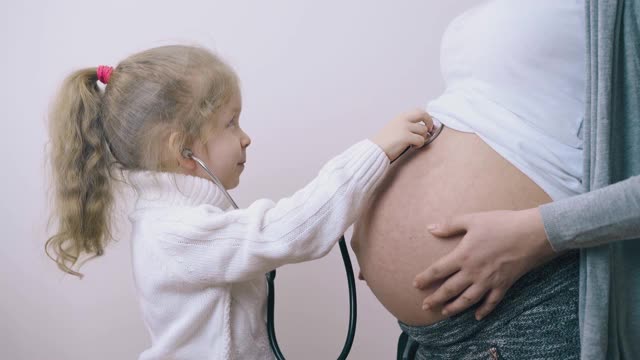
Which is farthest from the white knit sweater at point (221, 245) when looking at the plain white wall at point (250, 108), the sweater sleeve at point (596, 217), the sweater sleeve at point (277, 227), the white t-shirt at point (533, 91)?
the plain white wall at point (250, 108)

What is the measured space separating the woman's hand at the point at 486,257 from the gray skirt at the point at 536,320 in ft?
0.10

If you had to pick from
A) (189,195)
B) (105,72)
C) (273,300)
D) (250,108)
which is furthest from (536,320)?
(250,108)

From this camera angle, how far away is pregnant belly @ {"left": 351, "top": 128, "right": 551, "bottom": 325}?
97 cm

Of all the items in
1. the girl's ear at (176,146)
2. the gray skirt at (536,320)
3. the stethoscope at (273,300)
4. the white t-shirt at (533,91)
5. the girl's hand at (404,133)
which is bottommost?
the stethoscope at (273,300)

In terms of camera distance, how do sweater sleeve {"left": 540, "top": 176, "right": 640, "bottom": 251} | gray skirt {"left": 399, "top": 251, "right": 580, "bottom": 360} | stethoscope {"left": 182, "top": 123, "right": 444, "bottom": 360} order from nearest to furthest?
sweater sleeve {"left": 540, "top": 176, "right": 640, "bottom": 251} < gray skirt {"left": 399, "top": 251, "right": 580, "bottom": 360} < stethoscope {"left": 182, "top": 123, "right": 444, "bottom": 360}

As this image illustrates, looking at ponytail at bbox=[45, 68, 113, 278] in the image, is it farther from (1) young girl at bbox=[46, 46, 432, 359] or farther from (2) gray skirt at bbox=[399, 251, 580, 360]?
(2) gray skirt at bbox=[399, 251, 580, 360]

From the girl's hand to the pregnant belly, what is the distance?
27 millimetres

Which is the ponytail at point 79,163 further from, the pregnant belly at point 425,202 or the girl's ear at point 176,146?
the pregnant belly at point 425,202

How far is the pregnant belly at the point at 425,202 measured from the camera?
97cm

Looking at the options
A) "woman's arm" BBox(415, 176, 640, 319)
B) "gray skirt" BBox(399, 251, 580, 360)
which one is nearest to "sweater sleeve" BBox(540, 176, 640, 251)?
"woman's arm" BBox(415, 176, 640, 319)

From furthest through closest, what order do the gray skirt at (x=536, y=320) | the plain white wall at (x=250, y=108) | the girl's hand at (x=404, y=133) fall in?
the plain white wall at (x=250, y=108) < the girl's hand at (x=404, y=133) < the gray skirt at (x=536, y=320)

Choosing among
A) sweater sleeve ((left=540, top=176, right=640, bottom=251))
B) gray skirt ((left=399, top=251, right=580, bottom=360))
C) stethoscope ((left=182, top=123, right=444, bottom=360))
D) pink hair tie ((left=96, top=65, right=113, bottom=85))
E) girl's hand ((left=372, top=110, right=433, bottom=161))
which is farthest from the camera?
pink hair tie ((left=96, top=65, right=113, bottom=85))

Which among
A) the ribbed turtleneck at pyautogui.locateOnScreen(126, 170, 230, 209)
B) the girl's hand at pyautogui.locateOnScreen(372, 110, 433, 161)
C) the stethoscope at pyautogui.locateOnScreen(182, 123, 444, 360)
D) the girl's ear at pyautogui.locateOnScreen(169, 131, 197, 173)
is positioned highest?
the girl's hand at pyautogui.locateOnScreen(372, 110, 433, 161)

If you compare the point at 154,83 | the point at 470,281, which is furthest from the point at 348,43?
the point at 470,281
